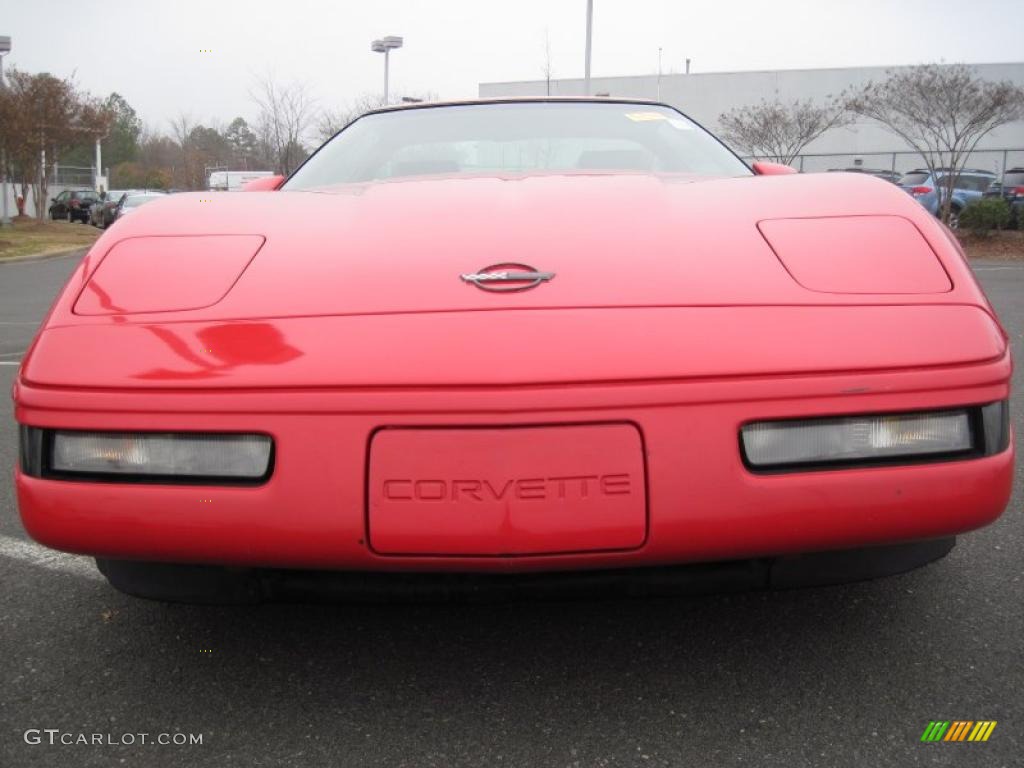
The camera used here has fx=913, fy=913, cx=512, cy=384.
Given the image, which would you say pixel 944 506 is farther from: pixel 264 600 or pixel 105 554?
pixel 105 554

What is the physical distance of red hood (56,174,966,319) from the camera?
1596 millimetres

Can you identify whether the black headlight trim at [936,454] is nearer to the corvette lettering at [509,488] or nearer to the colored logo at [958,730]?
the corvette lettering at [509,488]

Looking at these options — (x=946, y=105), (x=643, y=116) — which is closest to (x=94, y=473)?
(x=643, y=116)

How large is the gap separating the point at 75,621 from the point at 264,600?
68cm

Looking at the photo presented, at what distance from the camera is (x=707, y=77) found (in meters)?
35.3

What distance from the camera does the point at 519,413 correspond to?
4.75ft

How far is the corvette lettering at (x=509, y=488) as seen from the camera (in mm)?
1449

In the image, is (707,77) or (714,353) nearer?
(714,353)

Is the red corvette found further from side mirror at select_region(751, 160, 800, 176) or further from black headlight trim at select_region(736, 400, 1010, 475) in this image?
side mirror at select_region(751, 160, 800, 176)

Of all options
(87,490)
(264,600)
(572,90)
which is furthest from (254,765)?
(572,90)

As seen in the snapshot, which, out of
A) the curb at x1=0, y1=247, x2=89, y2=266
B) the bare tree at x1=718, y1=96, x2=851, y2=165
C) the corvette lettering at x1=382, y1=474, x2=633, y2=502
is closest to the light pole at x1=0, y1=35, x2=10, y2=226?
the curb at x1=0, y1=247, x2=89, y2=266

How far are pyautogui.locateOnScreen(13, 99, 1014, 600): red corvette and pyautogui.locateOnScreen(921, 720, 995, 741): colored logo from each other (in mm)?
283

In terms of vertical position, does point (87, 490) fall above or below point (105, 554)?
above

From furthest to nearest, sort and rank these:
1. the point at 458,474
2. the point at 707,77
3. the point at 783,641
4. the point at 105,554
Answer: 1. the point at 707,77
2. the point at 783,641
3. the point at 105,554
4. the point at 458,474
